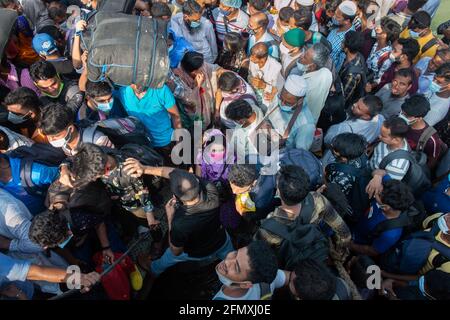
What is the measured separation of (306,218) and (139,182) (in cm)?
147

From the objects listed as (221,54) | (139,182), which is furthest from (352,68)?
(139,182)

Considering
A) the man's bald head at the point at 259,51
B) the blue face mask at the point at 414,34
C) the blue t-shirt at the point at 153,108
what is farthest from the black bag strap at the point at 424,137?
the blue t-shirt at the point at 153,108

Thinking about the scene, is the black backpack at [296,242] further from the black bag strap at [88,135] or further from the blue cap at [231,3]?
Result: the blue cap at [231,3]

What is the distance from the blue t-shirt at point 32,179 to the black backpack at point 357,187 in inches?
103

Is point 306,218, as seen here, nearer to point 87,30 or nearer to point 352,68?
point 352,68

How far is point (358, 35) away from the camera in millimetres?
Answer: 4594

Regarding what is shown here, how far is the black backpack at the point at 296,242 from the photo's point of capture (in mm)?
2629

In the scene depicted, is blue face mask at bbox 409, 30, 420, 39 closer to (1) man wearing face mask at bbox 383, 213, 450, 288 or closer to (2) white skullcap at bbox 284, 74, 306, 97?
(2) white skullcap at bbox 284, 74, 306, 97

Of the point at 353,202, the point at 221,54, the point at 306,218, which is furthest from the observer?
the point at 221,54

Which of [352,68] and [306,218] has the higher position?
[352,68]

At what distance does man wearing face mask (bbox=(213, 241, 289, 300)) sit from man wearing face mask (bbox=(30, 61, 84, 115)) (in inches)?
98.3

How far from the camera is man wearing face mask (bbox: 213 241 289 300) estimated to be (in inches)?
88.4

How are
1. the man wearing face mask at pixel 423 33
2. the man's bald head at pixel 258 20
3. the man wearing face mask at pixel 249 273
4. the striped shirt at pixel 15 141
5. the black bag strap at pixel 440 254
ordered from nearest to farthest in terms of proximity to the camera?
the man wearing face mask at pixel 249 273 < the black bag strap at pixel 440 254 < the striped shirt at pixel 15 141 < the man's bald head at pixel 258 20 < the man wearing face mask at pixel 423 33

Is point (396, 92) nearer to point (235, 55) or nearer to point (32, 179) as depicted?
point (235, 55)
